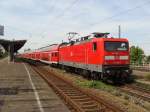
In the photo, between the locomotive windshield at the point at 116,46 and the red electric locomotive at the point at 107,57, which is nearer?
the red electric locomotive at the point at 107,57

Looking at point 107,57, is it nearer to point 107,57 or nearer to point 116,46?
point 107,57

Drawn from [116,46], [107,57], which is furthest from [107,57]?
[116,46]

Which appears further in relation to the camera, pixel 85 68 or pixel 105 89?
pixel 85 68

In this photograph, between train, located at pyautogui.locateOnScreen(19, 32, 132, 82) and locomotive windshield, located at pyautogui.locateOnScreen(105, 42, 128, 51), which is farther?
locomotive windshield, located at pyautogui.locateOnScreen(105, 42, 128, 51)

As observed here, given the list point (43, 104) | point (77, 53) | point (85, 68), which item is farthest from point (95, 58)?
point (43, 104)

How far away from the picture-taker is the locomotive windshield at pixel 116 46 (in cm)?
2042

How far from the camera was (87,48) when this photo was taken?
23297 mm

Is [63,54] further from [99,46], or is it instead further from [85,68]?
[99,46]

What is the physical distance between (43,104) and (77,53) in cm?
1492

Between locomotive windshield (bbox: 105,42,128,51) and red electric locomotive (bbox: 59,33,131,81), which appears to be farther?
locomotive windshield (bbox: 105,42,128,51)

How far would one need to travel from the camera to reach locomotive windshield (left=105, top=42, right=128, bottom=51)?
20416 mm

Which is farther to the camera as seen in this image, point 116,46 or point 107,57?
point 116,46

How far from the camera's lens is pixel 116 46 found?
20.7 meters

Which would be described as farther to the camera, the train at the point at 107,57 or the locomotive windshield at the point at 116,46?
the locomotive windshield at the point at 116,46
